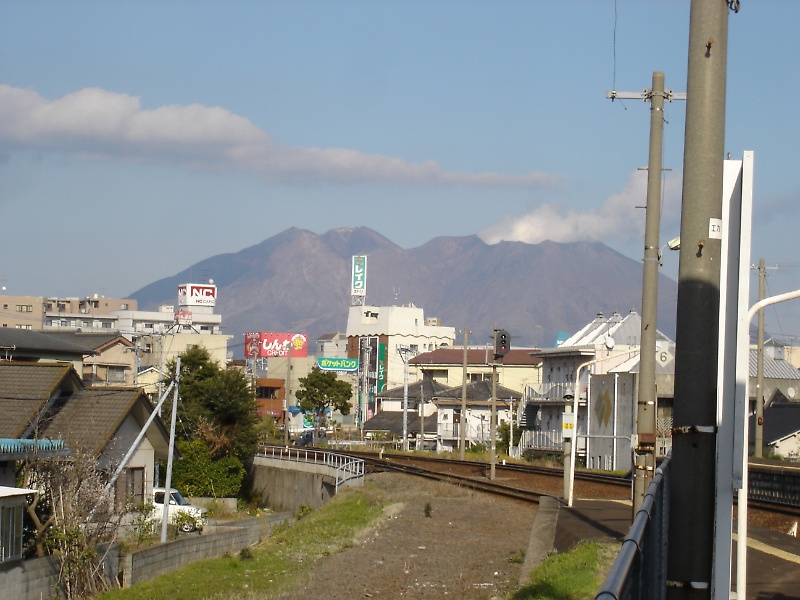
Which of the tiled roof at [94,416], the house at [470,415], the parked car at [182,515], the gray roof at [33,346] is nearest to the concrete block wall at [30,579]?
the tiled roof at [94,416]

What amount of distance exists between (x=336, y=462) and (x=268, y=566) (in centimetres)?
1988

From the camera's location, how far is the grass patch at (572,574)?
1292cm

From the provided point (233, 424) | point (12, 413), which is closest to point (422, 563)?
point (12, 413)

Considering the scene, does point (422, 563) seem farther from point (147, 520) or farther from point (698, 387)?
point (698, 387)

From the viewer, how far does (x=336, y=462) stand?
4125cm

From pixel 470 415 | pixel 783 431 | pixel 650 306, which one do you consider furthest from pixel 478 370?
pixel 650 306

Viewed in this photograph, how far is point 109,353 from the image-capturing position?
232 feet

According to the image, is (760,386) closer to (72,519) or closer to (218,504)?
(218,504)

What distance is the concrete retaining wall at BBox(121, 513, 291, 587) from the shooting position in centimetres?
2102

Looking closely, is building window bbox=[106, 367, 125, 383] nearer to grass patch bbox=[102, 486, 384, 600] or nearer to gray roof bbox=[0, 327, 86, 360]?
gray roof bbox=[0, 327, 86, 360]

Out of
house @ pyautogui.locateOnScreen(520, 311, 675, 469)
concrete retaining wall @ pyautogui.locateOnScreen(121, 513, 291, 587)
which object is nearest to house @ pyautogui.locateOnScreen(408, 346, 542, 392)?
house @ pyautogui.locateOnScreen(520, 311, 675, 469)

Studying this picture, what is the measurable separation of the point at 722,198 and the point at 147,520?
24340 millimetres

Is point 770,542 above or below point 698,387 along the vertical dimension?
below

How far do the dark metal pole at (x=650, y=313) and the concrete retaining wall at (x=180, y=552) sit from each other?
35.9ft
